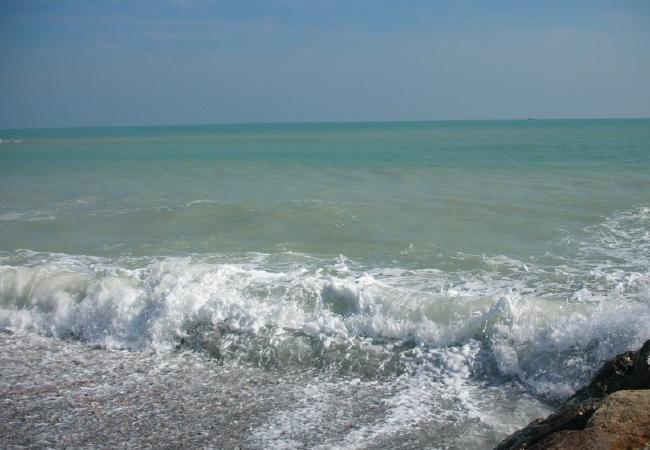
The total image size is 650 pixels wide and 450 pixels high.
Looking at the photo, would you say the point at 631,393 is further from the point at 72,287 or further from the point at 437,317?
the point at 72,287

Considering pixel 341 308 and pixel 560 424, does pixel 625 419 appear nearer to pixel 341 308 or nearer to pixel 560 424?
pixel 560 424

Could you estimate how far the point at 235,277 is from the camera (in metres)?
8.41

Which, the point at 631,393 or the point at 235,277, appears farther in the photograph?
the point at 235,277

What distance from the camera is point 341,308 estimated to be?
25.0 ft

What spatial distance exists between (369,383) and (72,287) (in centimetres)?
498

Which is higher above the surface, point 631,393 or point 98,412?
point 631,393

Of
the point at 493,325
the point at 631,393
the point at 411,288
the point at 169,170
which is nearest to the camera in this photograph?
the point at 631,393

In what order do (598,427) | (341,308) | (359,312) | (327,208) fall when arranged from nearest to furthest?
1. (598,427)
2. (359,312)
3. (341,308)
4. (327,208)

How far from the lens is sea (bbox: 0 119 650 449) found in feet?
17.5

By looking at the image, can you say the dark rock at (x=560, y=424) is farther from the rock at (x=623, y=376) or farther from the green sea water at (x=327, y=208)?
the green sea water at (x=327, y=208)

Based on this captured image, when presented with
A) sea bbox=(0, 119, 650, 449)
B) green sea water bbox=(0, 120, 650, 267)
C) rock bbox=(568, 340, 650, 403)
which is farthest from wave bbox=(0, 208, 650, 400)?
rock bbox=(568, 340, 650, 403)

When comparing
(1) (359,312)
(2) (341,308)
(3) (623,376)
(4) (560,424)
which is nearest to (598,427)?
(4) (560,424)

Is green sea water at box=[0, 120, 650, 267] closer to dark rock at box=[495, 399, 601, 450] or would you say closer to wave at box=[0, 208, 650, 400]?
wave at box=[0, 208, 650, 400]

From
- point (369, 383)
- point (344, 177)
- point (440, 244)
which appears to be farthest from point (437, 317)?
point (344, 177)
